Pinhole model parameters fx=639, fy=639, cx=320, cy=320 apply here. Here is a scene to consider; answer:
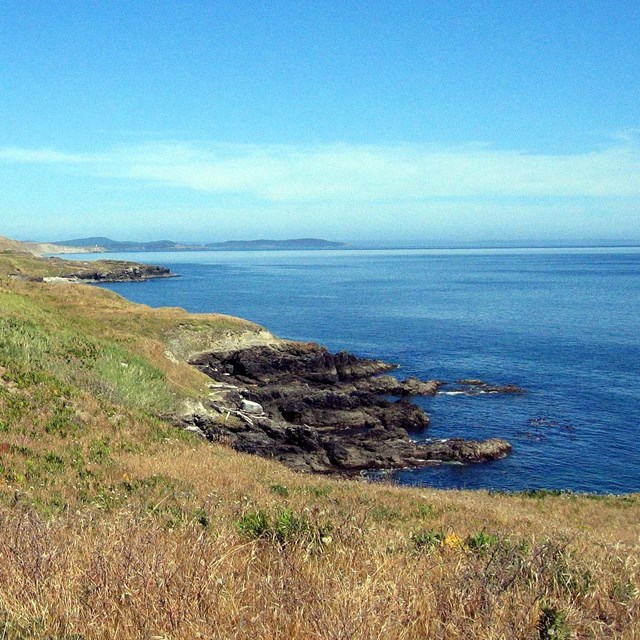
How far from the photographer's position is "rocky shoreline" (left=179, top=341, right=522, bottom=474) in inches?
1476

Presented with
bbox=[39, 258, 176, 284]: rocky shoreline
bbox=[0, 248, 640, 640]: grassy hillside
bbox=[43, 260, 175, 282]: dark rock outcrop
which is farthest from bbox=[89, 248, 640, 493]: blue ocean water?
bbox=[43, 260, 175, 282]: dark rock outcrop

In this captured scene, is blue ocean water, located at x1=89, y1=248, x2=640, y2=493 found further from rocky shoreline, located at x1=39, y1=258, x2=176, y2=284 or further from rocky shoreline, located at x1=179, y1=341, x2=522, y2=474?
rocky shoreline, located at x1=39, y1=258, x2=176, y2=284

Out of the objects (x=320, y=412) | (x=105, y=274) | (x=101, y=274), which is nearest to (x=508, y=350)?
(x=320, y=412)

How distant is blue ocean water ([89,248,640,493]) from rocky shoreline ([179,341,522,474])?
1800 millimetres

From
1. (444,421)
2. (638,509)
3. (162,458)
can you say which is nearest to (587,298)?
(444,421)

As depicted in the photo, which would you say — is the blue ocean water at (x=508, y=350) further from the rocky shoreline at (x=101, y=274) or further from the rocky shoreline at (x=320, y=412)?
the rocky shoreline at (x=101, y=274)

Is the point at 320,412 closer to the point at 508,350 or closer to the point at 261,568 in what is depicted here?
the point at 508,350

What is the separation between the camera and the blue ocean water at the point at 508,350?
123 ft

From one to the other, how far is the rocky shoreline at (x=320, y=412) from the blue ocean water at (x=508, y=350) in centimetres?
180

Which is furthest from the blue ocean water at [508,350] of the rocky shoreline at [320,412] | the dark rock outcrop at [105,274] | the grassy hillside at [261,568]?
the dark rock outcrop at [105,274]

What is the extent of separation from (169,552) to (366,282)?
541ft

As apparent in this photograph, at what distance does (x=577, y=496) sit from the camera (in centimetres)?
2653

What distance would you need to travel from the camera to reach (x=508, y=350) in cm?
7075

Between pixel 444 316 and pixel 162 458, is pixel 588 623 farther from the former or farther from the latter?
pixel 444 316
